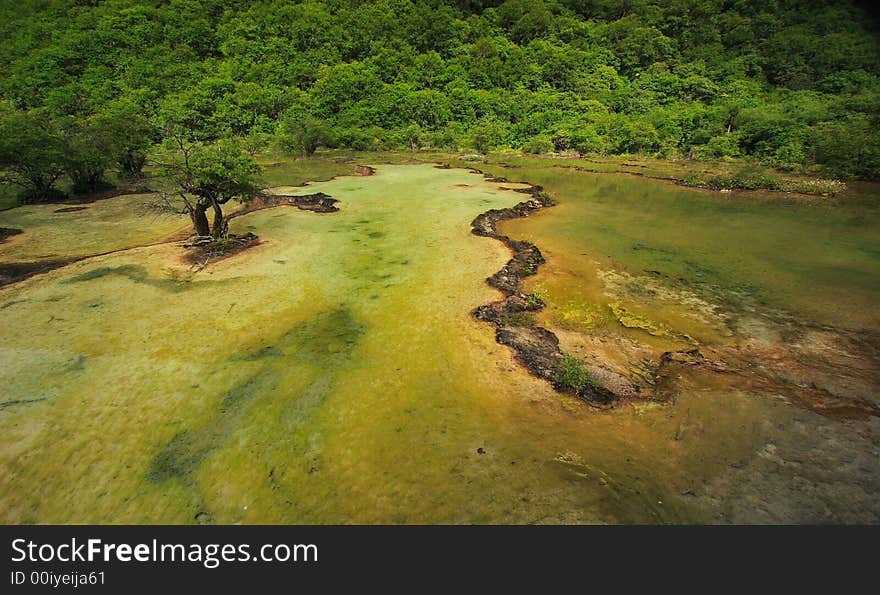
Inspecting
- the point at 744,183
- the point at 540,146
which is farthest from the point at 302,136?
the point at 744,183

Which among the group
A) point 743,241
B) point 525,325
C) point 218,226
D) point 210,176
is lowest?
point 525,325

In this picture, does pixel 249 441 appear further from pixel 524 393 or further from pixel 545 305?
pixel 545 305

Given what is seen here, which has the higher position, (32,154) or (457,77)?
(457,77)

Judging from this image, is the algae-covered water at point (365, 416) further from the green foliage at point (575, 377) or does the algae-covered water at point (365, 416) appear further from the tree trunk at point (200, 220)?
the tree trunk at point (200, 220)

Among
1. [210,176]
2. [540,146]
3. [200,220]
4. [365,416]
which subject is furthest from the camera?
[540,146]

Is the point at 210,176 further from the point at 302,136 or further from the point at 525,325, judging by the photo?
the point at 302,136

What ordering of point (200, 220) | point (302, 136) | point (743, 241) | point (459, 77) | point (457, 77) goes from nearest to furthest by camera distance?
point (200, 220) → point (743, 241) → point (302, 136) → point (459, 77) → point (457, 77)

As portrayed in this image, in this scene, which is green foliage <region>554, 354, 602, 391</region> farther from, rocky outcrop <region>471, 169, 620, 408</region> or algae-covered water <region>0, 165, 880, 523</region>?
algae-covered water <region>0, 165, 880, 523</region>

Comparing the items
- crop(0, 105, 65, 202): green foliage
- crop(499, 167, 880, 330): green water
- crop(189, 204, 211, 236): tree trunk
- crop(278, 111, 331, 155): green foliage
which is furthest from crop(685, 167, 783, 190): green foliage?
crop(0, 105, 65, 202): green foliage
